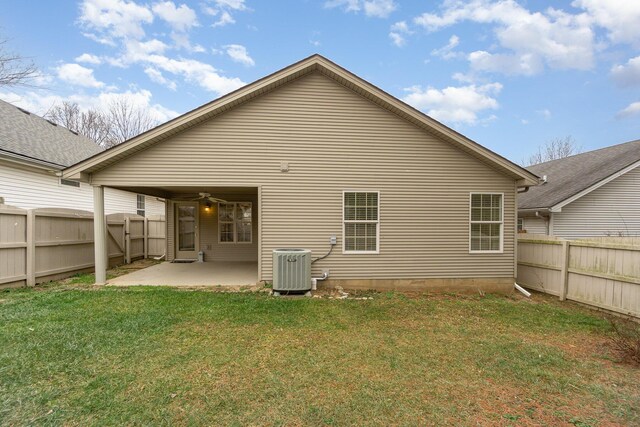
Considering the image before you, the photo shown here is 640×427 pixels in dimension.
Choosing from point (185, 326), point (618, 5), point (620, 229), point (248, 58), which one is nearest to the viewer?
point (185, 326)

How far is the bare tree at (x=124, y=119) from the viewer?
2666 centimetres

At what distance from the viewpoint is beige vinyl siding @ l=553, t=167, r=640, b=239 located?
11.6m

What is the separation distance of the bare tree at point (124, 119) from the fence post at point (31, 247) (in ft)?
75.1

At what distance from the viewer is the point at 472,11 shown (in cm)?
1082

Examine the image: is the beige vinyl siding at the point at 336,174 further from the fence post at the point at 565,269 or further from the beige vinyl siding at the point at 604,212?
the beige vinyl siding at the point at 604,212

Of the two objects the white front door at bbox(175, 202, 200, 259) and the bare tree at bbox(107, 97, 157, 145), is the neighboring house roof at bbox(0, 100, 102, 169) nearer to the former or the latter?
the white front door at bbox(175, 202, 200, 259)

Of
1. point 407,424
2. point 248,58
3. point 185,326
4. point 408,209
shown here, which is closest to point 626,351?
point 407,424

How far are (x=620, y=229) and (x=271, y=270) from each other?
14237 mm

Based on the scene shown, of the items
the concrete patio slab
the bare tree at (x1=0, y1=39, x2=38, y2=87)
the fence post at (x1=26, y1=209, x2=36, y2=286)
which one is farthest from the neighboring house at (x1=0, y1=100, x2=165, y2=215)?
the concrete patio slab

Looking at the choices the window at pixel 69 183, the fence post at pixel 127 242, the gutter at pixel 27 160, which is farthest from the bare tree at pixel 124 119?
the fence post at pixel 127 242

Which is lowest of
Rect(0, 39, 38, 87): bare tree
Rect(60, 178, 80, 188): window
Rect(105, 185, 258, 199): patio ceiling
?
Rect(105, 185, 258, 199): patio ceiling

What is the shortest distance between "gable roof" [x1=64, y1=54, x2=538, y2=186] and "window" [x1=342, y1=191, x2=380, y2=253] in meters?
2.29

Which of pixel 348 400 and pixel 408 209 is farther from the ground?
pixel 408 209

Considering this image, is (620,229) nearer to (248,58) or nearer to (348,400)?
(348,400)
